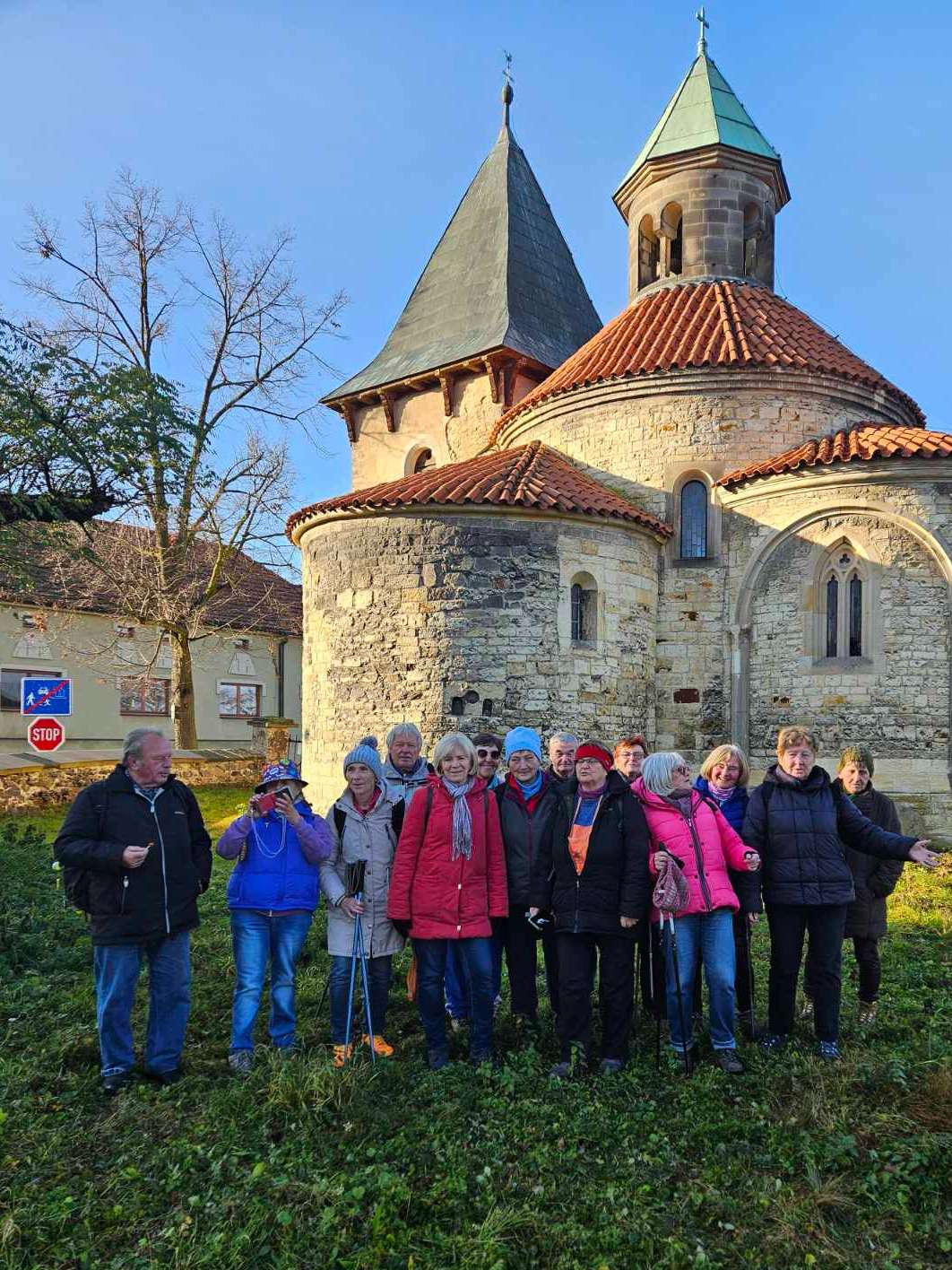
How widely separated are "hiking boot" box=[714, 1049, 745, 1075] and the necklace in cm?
256

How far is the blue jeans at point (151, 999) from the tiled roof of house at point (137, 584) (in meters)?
10.7

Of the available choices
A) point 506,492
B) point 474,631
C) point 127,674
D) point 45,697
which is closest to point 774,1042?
point 474,631

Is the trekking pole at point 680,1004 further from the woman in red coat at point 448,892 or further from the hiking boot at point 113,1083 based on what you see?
the hiking boot at point 113,1083

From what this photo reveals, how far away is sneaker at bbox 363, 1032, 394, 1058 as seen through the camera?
4.70 meters

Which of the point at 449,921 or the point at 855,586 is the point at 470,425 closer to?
the point at 855,586

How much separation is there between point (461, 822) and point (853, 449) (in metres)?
8.49

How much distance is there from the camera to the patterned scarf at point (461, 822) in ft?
15.6

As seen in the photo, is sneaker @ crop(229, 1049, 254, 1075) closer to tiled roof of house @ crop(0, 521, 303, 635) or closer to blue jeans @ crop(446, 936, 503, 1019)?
blue jeans @ crop(446, 936, 503, 1019)

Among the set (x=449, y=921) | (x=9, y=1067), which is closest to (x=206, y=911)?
(x=9, y=1067)

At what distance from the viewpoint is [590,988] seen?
464 cm

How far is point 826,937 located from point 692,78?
17.8m

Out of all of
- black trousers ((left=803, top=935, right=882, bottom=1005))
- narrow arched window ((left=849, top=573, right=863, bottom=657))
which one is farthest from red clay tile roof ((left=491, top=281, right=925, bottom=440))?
black trousers ((left=803, top=935, right=882, bottom=1005))

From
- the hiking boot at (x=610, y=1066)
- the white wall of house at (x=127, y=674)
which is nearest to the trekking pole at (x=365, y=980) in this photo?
the hiking boot at (x=610, y=1066)

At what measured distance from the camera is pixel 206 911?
8.09 m
